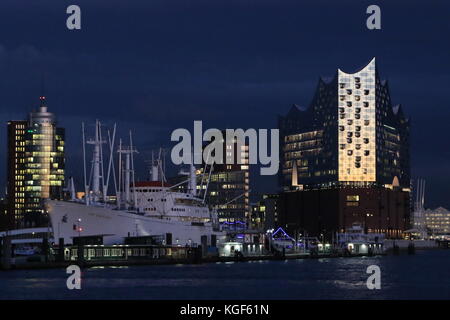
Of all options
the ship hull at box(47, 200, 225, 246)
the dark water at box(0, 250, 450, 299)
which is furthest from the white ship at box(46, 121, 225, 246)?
the dark water at box(0, 250, 450, 299)

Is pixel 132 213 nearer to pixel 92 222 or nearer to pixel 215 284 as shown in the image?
pixel 92 222

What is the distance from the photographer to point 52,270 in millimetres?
104500

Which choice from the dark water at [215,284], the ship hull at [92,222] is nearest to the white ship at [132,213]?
the ship hull at [92,222]

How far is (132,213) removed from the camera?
139 metres

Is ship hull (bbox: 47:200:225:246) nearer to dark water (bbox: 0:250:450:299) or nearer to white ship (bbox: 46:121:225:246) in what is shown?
white ship (bbox: 46:121:225:246)

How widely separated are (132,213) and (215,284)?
53270 millimetres

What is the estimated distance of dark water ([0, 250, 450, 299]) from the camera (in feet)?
249

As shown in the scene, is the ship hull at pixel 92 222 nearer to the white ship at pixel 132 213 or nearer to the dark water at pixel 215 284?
the white ship at pixel 132 213

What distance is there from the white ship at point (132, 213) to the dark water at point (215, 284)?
2233cm

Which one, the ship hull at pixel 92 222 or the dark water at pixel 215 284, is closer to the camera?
the dark water at pixel 215 284

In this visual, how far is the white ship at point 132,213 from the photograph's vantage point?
133 metres
